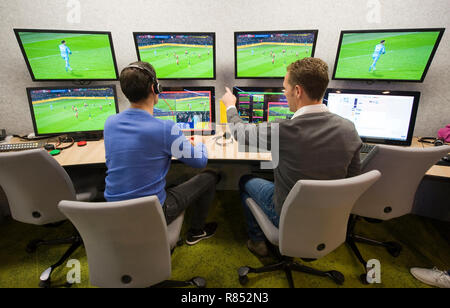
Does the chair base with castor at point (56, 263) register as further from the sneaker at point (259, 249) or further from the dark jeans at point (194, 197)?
the sneaker at point (259, 249)

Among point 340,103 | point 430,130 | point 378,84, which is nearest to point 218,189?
point 340,103

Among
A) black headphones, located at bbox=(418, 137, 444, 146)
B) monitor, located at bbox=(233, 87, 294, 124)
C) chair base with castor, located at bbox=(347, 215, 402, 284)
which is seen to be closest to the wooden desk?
black headphones, located at bbox=(418, 137, 444, 146)

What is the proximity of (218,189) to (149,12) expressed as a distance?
1.67 meters

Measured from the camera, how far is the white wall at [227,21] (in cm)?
164

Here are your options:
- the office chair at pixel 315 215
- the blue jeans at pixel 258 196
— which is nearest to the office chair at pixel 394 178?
the office chair at pixel 315 215

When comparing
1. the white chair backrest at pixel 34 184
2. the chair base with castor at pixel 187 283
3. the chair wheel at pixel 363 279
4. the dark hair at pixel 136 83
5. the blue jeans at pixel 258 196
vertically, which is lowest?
the chair wheel at pixel 363 279

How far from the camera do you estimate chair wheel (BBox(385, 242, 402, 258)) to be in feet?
5.10

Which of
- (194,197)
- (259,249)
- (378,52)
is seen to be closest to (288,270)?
(259,249)

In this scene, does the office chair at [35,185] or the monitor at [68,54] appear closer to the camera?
the office chair at [35,185]

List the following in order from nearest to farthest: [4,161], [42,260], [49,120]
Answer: [4,161] < [42,260] < [49,120]

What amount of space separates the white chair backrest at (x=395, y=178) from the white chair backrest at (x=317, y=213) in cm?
33

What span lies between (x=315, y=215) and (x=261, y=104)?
1.03 metres

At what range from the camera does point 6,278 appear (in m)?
1.42
